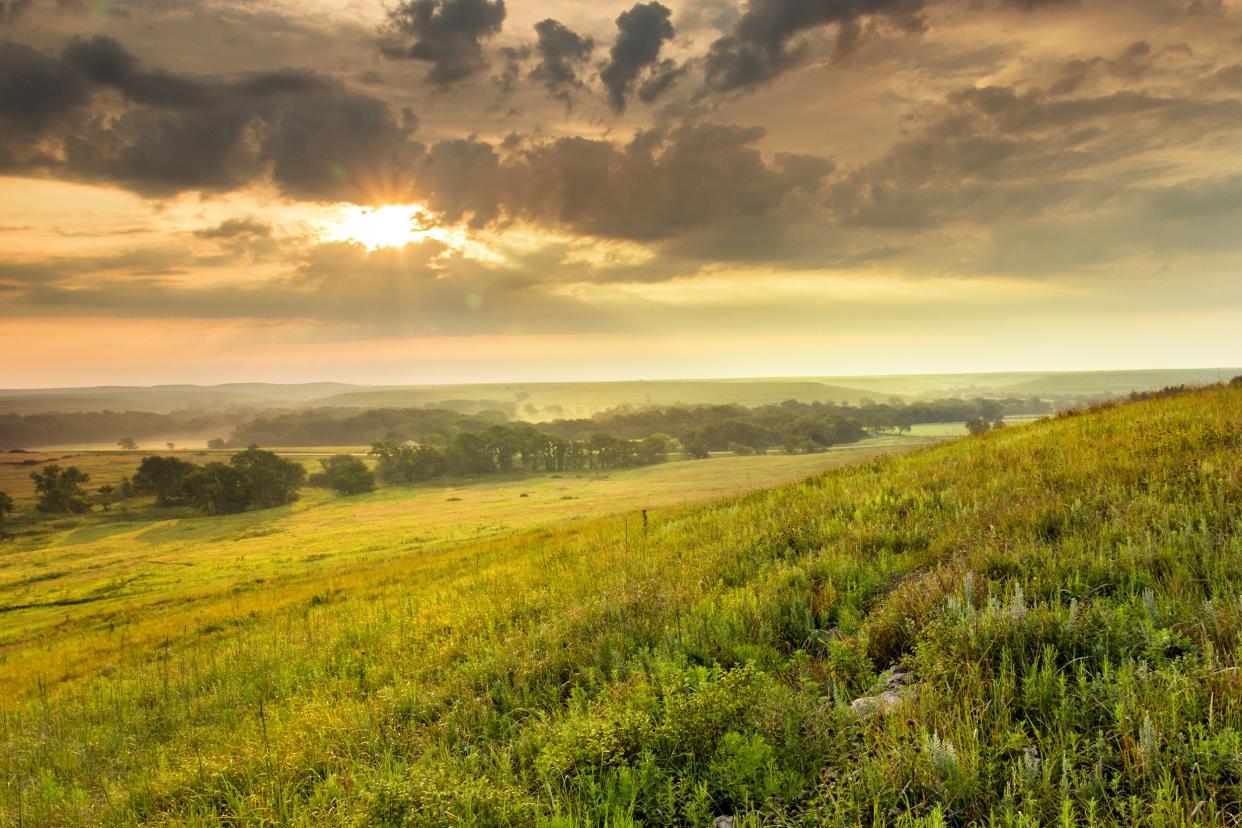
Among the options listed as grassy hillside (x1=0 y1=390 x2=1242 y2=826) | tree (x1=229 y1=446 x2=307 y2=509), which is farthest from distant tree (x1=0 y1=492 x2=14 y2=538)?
grassy hillside (x1=0 y1=390 x2=1242 y2=826)

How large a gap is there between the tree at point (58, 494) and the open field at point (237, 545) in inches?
187

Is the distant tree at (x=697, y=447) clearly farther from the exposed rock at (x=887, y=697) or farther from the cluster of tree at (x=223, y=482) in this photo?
the exposed rock at (x=887, y=697)

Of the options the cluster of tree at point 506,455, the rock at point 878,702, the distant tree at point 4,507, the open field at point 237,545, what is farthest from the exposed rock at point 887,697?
the distant tree at point 4,507

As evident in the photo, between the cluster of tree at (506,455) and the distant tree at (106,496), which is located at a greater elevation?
the cluster of tree at (506,455)

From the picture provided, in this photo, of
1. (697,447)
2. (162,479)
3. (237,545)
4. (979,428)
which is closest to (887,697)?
(979,428)

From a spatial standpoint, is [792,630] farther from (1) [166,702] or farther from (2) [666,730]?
(1) [166,702]

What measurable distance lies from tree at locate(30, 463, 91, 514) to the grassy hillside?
18582 centimetres

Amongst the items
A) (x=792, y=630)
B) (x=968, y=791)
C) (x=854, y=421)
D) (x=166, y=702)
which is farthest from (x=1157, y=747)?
(x=854, y=421)

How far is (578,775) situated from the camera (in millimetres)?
3568

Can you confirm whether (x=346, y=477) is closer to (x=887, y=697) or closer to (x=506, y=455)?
(x=506, y=455)

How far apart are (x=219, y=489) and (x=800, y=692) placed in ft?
546

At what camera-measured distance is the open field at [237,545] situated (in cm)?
2411

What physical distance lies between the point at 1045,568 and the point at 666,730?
11.8 ft

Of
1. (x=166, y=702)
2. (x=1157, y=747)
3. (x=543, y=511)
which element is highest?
(x=1157, y=747)
